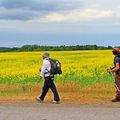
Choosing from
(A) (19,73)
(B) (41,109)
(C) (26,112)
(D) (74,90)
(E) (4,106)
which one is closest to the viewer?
(C) (26,112)

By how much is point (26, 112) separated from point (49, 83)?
189cm

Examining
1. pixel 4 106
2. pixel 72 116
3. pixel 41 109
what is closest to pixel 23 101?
pixel 4 106

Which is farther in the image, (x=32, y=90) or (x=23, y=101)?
(x=32, y=90)

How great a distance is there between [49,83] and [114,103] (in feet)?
7.28

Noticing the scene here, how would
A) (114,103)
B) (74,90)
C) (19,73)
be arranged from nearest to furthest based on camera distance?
(114,103)
(74,90)
(19,73)

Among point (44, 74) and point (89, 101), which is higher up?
point (44, 74)

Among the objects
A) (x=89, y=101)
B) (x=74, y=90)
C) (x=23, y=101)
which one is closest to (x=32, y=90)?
(x=74, y=90)

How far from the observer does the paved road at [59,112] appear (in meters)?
6.22

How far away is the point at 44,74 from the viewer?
27.7 ft

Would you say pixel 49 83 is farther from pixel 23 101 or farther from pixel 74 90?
pixel 74 90

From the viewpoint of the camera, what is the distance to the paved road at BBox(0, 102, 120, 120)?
245 inches

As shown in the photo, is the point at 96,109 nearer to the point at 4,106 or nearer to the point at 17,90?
the point at 4,106

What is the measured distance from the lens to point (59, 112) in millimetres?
6805

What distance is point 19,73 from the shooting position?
58.5 ft
